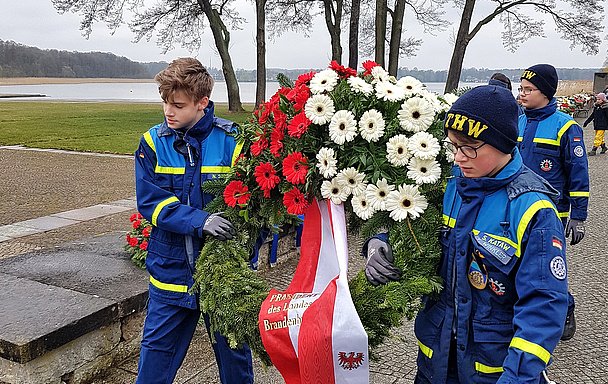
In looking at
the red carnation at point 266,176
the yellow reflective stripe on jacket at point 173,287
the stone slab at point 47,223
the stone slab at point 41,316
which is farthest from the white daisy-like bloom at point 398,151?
the stone slab at point 47,223

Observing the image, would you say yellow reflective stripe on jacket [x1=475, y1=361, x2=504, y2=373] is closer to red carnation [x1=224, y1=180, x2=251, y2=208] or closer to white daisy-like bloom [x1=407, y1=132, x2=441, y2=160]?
white daisy-like bloom [x1=407, y1=132, x2=441, y2=160]

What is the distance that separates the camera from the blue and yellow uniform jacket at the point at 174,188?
9.78ft

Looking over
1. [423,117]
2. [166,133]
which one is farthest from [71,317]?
[423,117]

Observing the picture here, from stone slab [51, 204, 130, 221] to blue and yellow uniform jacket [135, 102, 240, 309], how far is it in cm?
535

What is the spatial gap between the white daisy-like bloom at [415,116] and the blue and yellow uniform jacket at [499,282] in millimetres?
299

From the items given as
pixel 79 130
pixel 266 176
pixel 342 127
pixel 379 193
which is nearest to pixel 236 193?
pixel 266 176

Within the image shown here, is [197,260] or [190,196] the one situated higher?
[190,196]

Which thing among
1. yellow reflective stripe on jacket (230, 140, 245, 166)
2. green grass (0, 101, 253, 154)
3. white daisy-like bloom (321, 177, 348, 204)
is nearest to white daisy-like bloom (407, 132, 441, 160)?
white daisy-like bloom (321, 177, 348, 204)

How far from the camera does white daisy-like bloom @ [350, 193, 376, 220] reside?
2.49m

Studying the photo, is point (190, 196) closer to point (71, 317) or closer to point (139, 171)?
point (139, 171)

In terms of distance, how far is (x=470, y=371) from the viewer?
2197 mm

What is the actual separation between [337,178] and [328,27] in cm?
2627

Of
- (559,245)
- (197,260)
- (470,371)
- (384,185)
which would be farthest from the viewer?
(197,260)

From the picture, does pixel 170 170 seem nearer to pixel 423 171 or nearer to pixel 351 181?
pixel 351 181
